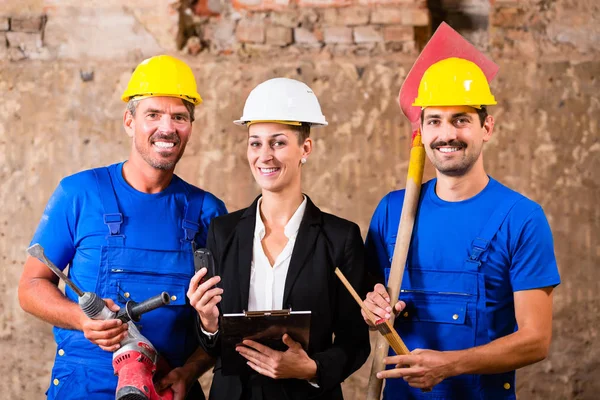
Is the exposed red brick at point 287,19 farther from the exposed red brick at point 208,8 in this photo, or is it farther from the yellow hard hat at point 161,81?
the yellow hard hat at point 161,81

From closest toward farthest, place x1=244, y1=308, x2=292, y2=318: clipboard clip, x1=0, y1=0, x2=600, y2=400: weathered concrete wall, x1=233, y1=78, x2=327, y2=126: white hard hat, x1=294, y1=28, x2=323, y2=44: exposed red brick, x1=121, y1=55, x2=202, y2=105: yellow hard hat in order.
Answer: x1=244, y1=308, x2=292, y2=318: clipboard clip → x1=233, y1=78, x2=327, y2=126: white hard hat → x1=121, y1=55, x2=202, y2=105: yellow hard hat → x1=0, y1=0, x2=600, y2=400: weathered concrete wall → x1=294, y1=28, x2=323, y2=44: exposed red brick

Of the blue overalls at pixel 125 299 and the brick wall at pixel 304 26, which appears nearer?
the blue overalls at pixel 125 299

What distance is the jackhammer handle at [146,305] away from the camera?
8.30ft

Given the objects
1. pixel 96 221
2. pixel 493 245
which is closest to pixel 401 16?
pixel 493 245

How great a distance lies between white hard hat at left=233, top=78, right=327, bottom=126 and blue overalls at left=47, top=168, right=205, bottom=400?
54cm

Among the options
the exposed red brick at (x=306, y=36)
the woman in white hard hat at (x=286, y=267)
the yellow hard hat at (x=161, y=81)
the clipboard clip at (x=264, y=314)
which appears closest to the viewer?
the clipboard clip at (x=264, y=314)

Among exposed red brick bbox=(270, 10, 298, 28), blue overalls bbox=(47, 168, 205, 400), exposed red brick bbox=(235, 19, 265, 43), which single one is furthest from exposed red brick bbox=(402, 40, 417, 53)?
blue overalls bbox=(47, 168, 205, 400)

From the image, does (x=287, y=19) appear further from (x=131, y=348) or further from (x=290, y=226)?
(x=131, y=348)

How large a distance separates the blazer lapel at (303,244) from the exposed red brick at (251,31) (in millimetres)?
2007

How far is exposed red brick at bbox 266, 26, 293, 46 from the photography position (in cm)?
454

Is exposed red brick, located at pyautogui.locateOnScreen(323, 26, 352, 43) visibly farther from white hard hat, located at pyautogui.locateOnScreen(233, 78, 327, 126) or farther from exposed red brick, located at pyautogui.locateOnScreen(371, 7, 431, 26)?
white hard hat, located at pyautogui.locateOnScreen(233, 78, 327, 126)

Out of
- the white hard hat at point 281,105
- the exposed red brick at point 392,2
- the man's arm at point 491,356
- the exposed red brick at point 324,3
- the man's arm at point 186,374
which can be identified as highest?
the exposed red brick at point 324,3

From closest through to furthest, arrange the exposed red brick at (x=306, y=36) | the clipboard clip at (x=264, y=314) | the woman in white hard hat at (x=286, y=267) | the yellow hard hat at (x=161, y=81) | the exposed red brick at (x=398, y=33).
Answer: the clipboard clip at (x=264, y=314) < the woman in white hard hat at (x=286, y=267) < the yellow hard hat at (x=161, y=81) < the exposed red brick at (x=398, y=33) < the exposed red brick at (x=306, y=36)

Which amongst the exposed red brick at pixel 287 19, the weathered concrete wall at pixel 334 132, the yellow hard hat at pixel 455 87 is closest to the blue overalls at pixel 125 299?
the yellow hard hat at pixel 455 87
